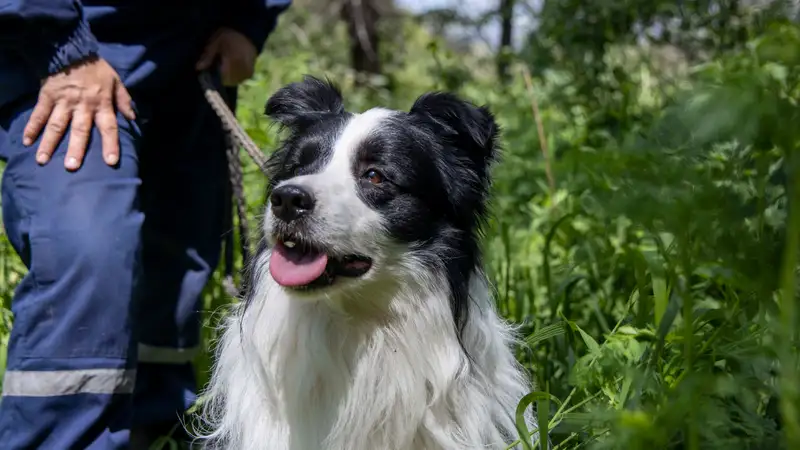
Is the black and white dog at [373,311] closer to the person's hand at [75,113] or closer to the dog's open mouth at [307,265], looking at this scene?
the dog's open mouth at [307,265]

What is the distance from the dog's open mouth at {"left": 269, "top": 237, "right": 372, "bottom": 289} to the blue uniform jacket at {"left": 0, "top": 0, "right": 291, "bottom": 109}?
837mm

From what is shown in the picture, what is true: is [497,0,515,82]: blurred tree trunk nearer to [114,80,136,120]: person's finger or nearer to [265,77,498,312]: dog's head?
[265,77,498,312]: dog's head

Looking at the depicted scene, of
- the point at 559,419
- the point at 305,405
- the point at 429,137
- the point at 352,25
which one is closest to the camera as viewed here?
the point at 559,419

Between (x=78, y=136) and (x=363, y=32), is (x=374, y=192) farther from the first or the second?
(x=363, y=32)

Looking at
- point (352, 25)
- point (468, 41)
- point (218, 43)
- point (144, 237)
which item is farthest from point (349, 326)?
point (352, 25)

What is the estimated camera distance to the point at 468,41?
8.39 m

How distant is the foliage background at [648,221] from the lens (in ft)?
4.61

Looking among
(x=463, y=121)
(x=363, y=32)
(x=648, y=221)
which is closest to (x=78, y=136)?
(x=463, y=121)

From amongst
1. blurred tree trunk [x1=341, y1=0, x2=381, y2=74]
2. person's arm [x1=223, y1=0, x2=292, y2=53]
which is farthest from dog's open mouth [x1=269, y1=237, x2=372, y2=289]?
blurred tree trunk [x1=341, y1=0, x2=381, y2=74]

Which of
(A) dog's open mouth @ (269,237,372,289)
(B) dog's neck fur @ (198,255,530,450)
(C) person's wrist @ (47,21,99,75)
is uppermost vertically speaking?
(C) person's wrist @ (47,21,99,75)

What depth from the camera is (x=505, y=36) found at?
9.24m

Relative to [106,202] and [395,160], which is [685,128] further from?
[106,202]

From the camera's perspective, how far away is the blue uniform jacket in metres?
2.46

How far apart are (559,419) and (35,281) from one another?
1498mm
